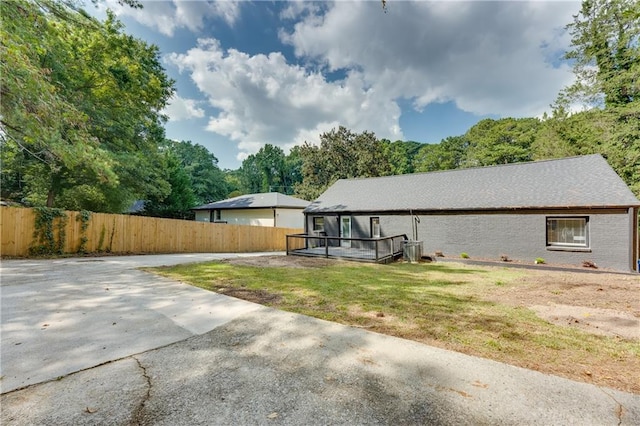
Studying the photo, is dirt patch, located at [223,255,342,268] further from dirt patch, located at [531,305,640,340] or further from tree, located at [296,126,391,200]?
tree, located at [296,126,391,200]

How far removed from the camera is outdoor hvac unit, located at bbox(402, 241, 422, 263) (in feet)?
42.5

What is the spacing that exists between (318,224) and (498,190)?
10.4 metres

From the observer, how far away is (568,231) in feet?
36.6

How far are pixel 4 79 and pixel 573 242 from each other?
18069 mm

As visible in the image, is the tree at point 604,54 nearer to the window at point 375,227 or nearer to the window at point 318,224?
the window at point 375,227

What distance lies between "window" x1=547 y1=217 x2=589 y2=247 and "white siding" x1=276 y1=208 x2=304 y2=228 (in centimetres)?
1853

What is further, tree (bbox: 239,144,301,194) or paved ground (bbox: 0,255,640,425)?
tree (bbox: 239,144,301,194)

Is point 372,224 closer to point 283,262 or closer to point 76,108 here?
point 283,262

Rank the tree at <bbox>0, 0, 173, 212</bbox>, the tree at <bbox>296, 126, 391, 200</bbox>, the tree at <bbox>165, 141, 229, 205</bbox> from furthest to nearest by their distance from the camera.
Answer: the tree at <bbox>165, 141, 229, 205</bbox> → the tree at <bbox>296, 126, 391, 200</bbox> → the tree at <bbox>0, 0, 173, 212</bbox>

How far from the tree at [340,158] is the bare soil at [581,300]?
983 inches

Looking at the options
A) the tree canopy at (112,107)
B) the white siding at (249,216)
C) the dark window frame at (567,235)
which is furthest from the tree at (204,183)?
the dark window frame at (567,235)

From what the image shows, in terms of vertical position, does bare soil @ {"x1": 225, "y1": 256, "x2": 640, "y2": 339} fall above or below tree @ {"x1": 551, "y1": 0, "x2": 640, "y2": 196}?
below

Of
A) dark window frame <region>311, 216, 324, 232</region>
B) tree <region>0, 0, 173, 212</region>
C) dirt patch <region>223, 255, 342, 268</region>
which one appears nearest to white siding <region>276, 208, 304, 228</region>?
dark window frame <region>311, 216, 324, 232</region>

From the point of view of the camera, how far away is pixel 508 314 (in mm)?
4605
